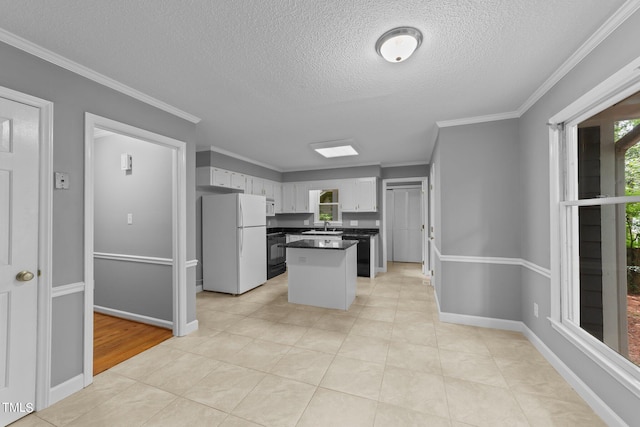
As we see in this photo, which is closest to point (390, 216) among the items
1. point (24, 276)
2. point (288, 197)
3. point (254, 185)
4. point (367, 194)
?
point (367, 194)

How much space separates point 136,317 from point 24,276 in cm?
178

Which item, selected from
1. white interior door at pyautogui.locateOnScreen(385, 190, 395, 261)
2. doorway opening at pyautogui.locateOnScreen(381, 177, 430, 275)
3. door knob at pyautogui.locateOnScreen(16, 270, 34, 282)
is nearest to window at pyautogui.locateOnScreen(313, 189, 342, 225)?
doorway opening at pyautogui.locateOnScreen(381, 177, 430, 275)

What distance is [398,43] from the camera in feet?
5.53

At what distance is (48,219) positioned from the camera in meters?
1.81

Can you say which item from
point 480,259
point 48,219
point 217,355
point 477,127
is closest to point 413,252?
point 480,259

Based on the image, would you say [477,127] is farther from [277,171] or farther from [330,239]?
[277,171]

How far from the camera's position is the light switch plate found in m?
1.87

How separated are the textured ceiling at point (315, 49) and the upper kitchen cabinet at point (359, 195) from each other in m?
2.78

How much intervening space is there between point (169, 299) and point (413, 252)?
6.11 metres

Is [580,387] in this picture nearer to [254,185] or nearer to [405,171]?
[405,171]

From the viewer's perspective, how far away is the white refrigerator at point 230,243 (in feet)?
13.9

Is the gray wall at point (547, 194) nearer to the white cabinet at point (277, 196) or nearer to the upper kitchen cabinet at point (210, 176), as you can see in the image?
the upper kitchen cabinet at point (210, 176)

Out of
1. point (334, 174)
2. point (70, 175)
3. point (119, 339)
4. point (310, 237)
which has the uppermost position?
point (334, 174)

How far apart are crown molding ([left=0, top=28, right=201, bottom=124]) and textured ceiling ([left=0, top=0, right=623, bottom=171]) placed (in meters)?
0.06
